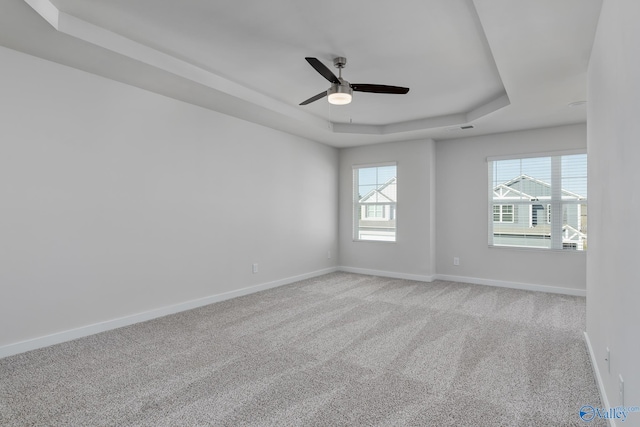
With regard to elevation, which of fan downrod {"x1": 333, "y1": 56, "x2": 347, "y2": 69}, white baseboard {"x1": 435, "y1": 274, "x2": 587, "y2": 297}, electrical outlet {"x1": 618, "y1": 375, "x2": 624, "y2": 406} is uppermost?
fan downrod {"x1": 333, "y1": 56, "x2": 347, "y2": 69}

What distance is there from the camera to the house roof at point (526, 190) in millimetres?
5078

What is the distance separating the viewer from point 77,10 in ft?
8.21

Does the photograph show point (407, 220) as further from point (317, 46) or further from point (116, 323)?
point (116, 323)

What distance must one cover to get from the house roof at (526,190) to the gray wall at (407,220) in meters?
1.06

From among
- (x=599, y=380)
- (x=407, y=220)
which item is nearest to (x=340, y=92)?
(x=599, y=380)

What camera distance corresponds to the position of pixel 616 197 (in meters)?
1.76

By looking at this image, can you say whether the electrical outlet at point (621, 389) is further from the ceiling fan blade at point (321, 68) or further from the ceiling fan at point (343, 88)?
the ceiling fan blade at point (321, 68)

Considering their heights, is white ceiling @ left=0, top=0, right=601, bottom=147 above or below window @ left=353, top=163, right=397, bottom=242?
above

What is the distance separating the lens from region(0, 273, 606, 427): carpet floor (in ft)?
6.53

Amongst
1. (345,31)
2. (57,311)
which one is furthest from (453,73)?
(57,311)

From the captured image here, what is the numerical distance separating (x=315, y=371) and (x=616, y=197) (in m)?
2.10

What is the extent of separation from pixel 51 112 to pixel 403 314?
3.91m
